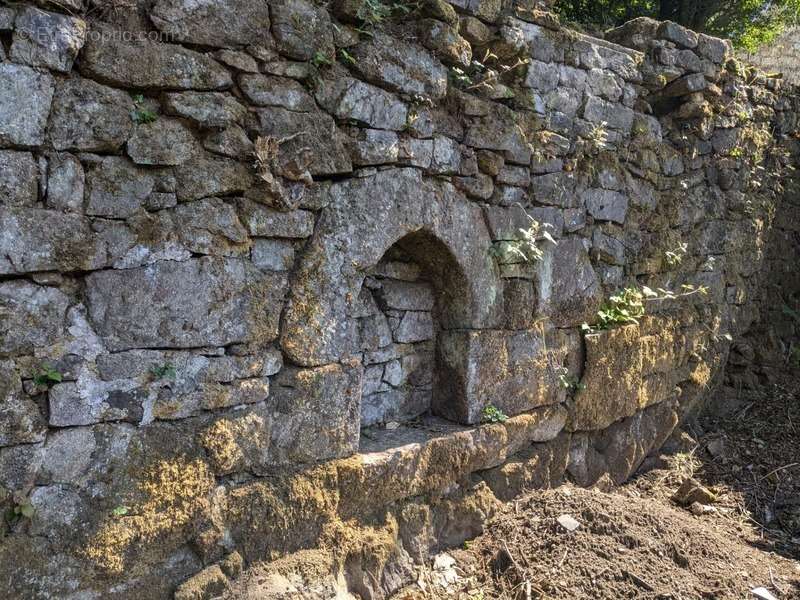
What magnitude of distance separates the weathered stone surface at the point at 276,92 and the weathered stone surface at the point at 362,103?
0.09 m

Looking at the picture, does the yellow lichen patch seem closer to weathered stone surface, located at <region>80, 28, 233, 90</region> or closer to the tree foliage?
weathered stone surface, located at <region>80, 28, 233, 90</region>

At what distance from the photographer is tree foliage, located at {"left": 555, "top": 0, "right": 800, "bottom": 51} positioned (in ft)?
→ 23.0

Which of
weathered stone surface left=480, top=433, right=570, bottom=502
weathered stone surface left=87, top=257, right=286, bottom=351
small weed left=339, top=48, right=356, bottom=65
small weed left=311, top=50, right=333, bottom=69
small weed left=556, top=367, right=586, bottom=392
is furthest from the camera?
small weed left=556, top=367, right=586, bottom=392

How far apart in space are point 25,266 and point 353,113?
57.8 inches

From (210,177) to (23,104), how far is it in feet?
2.11

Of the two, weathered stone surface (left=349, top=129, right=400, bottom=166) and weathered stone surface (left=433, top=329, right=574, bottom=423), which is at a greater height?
weathered stone surface (left=349, top=129, right=400, bottom=166)

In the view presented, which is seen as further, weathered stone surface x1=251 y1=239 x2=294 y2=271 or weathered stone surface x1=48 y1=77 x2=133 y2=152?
weathered stone surface x1=251 y1=239 x2=294 y2=271

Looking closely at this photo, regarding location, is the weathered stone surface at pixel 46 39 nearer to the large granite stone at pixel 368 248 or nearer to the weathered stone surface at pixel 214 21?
the weathered stone surface at pixel 214 21

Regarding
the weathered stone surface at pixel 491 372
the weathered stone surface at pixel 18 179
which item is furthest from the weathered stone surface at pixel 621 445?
the weathered stone surface at pixel 18 179

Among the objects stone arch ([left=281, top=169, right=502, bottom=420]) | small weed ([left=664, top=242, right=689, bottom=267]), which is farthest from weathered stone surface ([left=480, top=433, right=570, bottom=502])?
small weed ([left=664, top=242, right=689, bottom=267])

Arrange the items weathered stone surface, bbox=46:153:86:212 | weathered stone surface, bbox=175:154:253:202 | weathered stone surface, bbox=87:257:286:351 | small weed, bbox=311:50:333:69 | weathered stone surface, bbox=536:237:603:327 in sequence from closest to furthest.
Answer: weathered stone surface, bbox=46:153:86:212, weathered stone surface, bbox=87:257:286:351, weathered stone surface, bbox=175:154:253:202, small weed, bbox=311:50:333:69, weathered stone surface, bbox=536:237:603:327

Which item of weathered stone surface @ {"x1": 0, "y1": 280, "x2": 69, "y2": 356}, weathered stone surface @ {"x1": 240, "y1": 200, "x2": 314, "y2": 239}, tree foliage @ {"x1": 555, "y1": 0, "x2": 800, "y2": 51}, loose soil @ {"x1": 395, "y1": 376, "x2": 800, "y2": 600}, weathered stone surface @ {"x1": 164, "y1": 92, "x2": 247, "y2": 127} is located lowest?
loose soil @ {"x1": 395, "y1": 376, "x2": 800, "y2": 600}

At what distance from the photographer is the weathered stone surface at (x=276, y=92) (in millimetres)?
2572

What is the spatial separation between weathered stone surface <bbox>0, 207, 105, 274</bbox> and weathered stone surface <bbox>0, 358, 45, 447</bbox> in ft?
1.08
